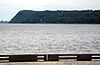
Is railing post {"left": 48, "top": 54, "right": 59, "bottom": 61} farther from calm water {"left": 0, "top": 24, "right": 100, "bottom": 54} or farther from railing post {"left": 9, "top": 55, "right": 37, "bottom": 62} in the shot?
calm water {"left": 0, "top": 24, "right": 100, "bottom": 54}

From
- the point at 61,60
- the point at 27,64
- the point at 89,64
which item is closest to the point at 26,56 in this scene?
the point at 27,64

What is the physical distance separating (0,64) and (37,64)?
86.4 inches

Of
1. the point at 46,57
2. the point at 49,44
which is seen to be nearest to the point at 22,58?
the point at 46,57

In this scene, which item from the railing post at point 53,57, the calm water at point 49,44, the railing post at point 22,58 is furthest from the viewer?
the calm water at point 49,44

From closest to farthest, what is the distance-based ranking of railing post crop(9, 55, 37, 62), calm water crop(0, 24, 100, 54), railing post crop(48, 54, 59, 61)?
railing post crop(9, 55, 37, 62)
railing post crop(48, 54, 59, 61)
calm water crop(0, 24, 100, 54)

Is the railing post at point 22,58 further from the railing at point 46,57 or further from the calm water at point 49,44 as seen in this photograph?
the calm water at point 49,44

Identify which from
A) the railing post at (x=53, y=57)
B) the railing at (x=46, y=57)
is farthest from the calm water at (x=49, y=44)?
the railing post at (x=53, y=57)

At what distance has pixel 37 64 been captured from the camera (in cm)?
1828

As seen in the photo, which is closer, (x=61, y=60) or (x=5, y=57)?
(x=5, y=57)

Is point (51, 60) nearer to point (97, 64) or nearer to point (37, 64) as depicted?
point (37, 64)

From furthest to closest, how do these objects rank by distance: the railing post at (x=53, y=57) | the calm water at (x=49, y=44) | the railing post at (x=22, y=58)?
the calm water at (x=49, y=44) < the railing post at (x=53, y=57) < the railing post at (x=22, y=58)

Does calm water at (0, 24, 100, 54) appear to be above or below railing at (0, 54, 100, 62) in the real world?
below

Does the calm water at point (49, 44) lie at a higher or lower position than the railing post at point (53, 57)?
lower

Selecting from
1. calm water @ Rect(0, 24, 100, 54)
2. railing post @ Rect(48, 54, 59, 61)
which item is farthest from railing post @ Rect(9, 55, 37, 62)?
calm water @ Rect(0, 24, 100, 54)
